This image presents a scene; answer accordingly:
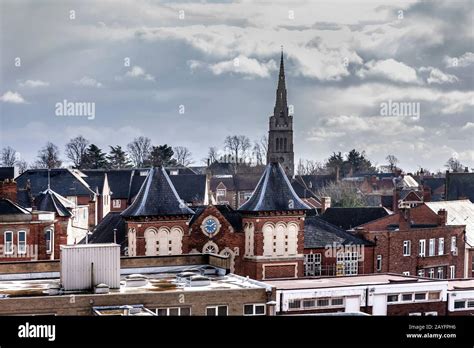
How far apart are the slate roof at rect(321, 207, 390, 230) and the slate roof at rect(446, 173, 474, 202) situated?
7.76ft

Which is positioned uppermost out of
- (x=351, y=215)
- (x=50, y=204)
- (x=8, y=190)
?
(x=8, y=190)

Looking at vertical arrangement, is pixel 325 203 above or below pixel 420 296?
above

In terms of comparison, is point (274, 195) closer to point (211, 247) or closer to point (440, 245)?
point (211, 247)

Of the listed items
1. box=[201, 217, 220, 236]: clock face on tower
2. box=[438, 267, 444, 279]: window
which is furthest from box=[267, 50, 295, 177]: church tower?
box=[438, 267, 444, 279]: window

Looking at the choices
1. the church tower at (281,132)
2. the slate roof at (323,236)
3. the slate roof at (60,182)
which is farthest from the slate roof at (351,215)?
the slate roof at (60,182)

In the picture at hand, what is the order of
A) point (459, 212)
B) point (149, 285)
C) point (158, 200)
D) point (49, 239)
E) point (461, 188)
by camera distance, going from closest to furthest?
point (149, 285) → point (158, 200) → point (49, 239) → point (459, 212) → point (461, 188)

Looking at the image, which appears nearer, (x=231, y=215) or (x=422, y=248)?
(x=231, y=215)

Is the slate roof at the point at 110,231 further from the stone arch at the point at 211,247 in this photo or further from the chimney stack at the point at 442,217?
the chimney stack at the point at 442,217

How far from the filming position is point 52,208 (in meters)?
16.8

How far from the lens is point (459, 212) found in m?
18.7

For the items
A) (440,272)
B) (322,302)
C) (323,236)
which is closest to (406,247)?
(440,272)

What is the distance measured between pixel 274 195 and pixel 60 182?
7.68 m
